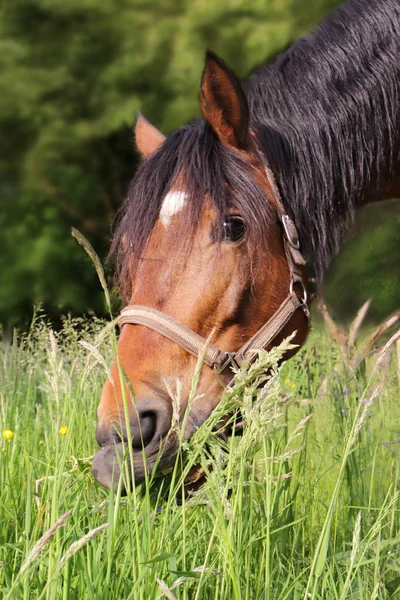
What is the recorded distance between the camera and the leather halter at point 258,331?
6.97ft

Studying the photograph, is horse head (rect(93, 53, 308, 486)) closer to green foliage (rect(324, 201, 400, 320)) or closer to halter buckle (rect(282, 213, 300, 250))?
halter buckle (rect(282, 213, 300, 250))

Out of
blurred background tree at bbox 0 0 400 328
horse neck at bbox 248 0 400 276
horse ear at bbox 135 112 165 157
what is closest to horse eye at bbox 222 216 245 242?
horse neck at bbox 248 0 400 276

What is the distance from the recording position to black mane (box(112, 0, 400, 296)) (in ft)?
7.79

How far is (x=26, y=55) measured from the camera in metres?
7.98

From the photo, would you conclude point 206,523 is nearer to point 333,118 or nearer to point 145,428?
point 145,428

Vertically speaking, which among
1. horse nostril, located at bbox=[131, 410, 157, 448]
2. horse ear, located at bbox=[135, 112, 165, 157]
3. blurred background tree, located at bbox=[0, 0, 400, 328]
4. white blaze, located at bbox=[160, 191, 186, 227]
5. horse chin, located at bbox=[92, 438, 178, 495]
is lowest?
horse chin, located at bbox=[92, 438, 178, 495]

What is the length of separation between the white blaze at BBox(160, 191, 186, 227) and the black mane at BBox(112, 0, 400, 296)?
0.08ft

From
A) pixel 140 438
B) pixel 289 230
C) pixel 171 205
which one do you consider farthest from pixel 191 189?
pixel 140 438

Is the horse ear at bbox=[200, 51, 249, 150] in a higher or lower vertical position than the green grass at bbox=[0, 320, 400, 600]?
higher

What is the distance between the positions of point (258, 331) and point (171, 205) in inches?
18.2

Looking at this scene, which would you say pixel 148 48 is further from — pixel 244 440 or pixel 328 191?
pixel 244 440

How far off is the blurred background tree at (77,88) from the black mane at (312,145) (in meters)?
4.82

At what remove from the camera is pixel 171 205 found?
2316mm

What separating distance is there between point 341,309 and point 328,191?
383cm
